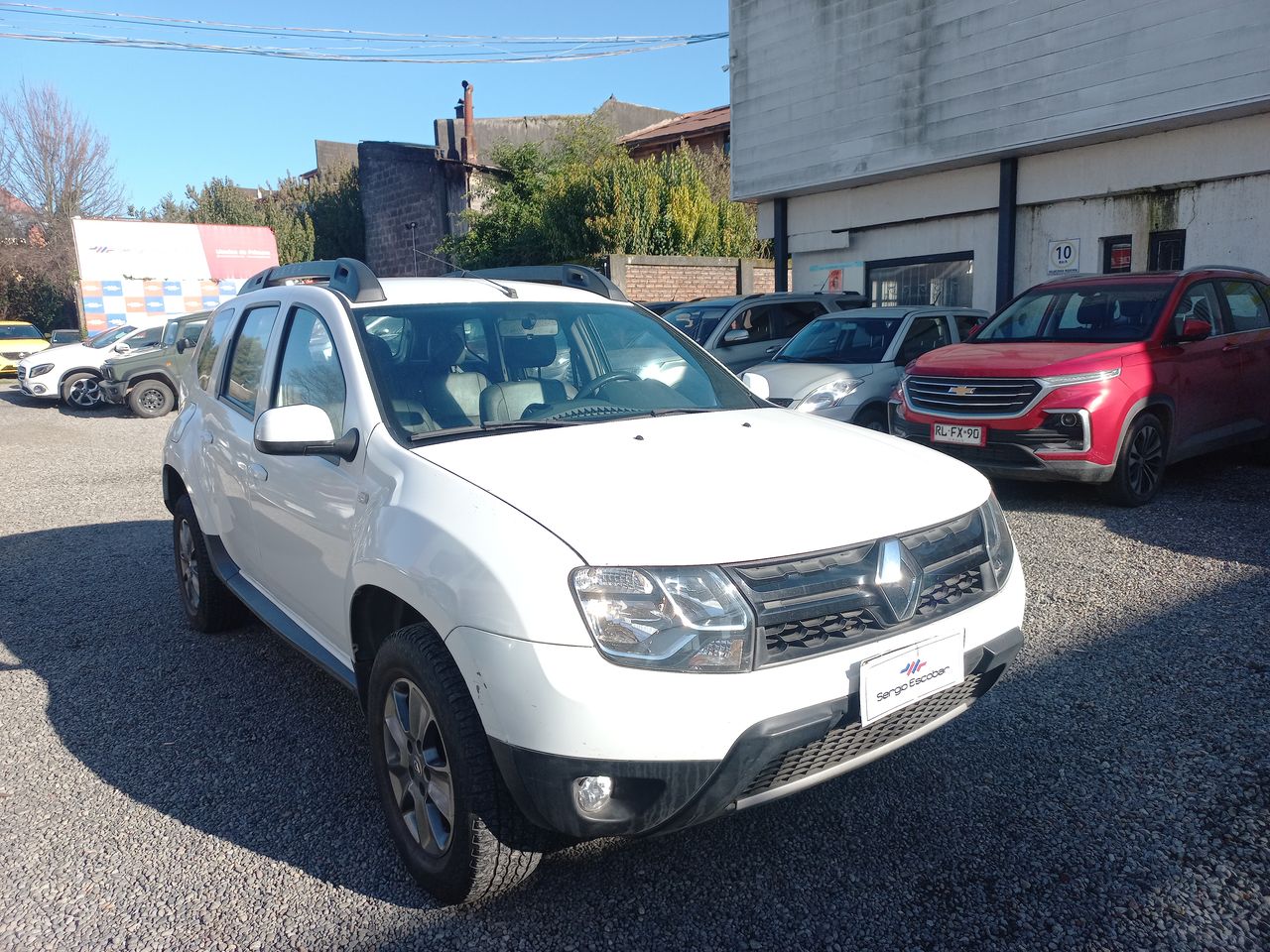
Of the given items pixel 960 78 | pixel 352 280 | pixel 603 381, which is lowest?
pixel 603 381

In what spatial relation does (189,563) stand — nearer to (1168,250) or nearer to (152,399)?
(1168,250)

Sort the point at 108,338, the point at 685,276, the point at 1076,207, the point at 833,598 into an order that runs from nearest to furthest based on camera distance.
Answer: the point at 833,598
the point at 1076,207
the point at 108,338
the point at 685,276

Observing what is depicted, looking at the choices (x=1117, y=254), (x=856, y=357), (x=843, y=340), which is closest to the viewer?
(x=856, y=357)

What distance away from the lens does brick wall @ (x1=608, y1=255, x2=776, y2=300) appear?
62.8ft

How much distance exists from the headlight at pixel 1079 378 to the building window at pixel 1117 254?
20.4 ft

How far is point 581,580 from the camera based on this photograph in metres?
2.28

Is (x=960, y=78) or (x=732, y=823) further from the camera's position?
(x=960, y=78)

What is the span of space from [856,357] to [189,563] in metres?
6.39

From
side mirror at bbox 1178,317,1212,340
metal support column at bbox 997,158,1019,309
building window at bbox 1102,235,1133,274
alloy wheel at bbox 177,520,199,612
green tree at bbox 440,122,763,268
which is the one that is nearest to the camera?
alloy wheel at bbox 177,520,199,612

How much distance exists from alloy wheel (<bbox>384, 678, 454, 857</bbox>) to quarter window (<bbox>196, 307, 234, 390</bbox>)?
8.85ft

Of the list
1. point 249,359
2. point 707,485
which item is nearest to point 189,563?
point 249,359

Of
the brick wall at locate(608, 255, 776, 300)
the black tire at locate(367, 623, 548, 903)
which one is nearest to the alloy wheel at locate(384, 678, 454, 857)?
the black tire at locate(367, 623, 548, 903)

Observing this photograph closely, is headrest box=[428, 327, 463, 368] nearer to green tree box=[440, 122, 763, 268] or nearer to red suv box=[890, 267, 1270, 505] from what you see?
red suv box=[890, 267, 1270, 505]

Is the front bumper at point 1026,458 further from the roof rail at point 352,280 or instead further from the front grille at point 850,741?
the roof rail at point 352,280
